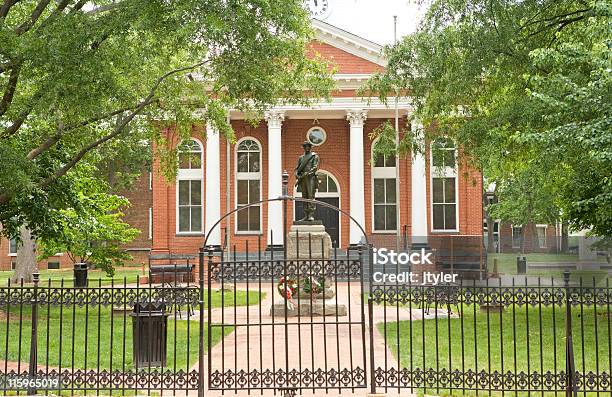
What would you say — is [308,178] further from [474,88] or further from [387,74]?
[474,88]

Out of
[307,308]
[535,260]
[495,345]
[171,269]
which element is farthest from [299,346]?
[535,260]

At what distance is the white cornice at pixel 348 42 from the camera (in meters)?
31.2

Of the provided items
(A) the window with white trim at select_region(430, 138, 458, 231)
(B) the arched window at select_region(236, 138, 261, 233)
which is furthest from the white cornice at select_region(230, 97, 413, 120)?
(A) the window with white trim at select_region(430, 138, 458, 231)

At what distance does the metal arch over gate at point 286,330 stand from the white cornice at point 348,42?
40.1ft

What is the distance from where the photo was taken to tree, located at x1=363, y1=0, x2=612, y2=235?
10.5 metres

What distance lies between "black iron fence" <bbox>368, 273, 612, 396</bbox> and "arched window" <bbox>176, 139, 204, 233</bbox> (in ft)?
51.3

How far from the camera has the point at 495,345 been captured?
45.0ft

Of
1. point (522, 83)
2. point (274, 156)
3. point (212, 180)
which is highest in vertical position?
point (274, 156)

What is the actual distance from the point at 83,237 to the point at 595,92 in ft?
49.1

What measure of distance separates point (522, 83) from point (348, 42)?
1681 cm

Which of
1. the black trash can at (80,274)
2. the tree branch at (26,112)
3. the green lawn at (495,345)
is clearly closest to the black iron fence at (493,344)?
the green lawn at (495,345)

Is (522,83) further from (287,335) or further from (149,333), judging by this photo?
(149,333)

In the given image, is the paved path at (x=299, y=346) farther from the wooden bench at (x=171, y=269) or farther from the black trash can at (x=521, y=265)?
the black trash can at (x=521, y=265)
